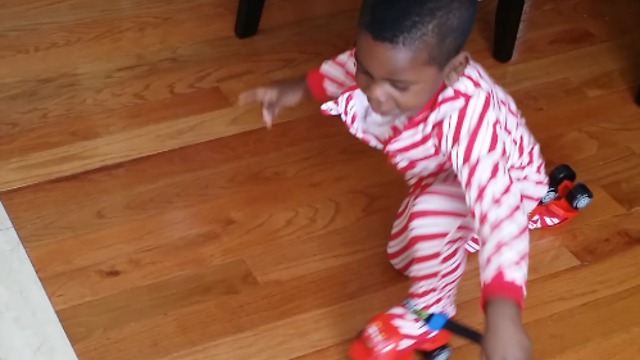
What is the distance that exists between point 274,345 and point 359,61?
39 cm

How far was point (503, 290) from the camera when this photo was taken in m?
1.01

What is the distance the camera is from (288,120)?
1588 mm

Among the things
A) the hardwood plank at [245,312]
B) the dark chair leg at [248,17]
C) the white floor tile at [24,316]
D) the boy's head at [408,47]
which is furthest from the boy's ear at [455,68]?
the dark chair leg at [248,17]

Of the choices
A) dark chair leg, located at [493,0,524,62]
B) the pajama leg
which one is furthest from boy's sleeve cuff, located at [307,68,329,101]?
dark chair leg, located at [493,0,524,62]

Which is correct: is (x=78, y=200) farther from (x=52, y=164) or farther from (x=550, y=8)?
(x=550, y=8)

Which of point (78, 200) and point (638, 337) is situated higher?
point (638, 337)

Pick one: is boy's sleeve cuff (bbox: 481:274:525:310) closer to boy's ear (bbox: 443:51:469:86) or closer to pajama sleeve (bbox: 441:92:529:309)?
pajama sleeve (bbox: 441:92:529:309)

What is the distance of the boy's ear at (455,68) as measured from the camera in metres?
1.07

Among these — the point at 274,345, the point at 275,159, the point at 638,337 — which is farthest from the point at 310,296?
the point at 638,337

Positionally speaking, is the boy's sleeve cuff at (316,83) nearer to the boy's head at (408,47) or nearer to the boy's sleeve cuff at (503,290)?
the boy's head at (408,47)

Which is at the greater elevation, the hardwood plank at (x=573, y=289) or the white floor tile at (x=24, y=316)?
the hardwood plank at (x=573, y=289)

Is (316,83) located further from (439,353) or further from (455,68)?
(439,353)

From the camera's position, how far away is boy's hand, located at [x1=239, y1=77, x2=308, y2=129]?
1256mm

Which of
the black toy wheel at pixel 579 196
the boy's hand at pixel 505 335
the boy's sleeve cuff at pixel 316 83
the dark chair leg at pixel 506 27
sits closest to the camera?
the boy's hand at pixel 505 335
